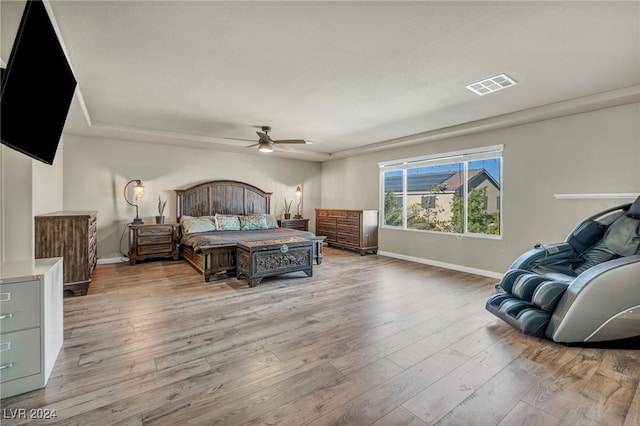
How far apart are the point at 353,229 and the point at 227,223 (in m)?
2.94

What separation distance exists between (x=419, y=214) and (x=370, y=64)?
159 inches

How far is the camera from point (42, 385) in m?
1.91

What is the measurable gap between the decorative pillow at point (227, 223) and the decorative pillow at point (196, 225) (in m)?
0.14

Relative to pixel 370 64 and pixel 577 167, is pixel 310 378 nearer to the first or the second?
pixel 370 64

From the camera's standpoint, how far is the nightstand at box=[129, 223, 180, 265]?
5488 mm

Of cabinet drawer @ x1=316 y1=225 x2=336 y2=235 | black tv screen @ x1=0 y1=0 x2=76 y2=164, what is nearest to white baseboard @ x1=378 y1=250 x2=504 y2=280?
cabinet drawer @ x1=316 y1=225 x2=336 y2=235

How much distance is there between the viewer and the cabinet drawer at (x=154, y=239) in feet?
18.1

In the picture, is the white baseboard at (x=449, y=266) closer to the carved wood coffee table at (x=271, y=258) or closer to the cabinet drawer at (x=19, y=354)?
the carved wood coffee table at (x=271, y=258)

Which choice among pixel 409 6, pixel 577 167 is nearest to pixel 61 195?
pixel 409 6

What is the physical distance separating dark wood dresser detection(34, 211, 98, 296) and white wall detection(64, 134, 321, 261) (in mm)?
2225

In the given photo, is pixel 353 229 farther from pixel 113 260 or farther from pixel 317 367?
pixel 113 260

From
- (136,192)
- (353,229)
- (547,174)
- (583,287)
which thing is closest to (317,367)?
(583,287)

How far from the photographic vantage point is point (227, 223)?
608cm

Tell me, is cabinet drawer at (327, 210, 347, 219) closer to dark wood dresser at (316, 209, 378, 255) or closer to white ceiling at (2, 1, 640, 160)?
dark wood dresser at (316, 209, 378, 255)
